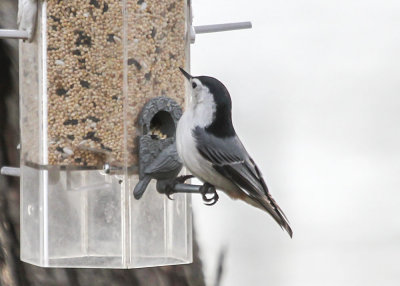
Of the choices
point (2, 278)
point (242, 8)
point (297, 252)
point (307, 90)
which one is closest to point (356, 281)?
point (297, 252)

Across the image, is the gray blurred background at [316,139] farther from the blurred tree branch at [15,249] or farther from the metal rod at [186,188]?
the metal rod at [186,188]

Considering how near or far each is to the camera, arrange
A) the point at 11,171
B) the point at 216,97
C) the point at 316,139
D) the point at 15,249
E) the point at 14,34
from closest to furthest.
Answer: the point at 216,97
the point at 14,34
the point at 11,171
the point at 15,249
the point at 316,139

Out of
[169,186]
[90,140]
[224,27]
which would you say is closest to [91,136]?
[90,140]

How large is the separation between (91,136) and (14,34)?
432 millimetres

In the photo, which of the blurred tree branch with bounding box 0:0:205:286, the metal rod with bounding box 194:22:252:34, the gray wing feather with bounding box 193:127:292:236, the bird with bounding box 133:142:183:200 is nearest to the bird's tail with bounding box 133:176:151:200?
the bird with bounding box 133:142:183:200

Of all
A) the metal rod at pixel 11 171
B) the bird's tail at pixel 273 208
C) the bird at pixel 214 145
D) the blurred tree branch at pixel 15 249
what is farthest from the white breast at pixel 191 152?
the blurred tree branch at pixel 15 249

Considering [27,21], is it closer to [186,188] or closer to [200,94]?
[200,94]

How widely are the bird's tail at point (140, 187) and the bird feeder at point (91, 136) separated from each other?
0.09ft

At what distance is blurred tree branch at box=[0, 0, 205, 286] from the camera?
5.27 metres

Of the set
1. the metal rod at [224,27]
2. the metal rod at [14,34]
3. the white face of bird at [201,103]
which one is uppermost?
the metal rod at [224,27]

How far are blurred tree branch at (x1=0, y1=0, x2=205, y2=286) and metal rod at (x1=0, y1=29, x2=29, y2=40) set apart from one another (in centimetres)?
48

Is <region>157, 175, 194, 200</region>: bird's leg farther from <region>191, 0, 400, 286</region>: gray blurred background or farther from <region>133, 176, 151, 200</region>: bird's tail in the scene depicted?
<region>191, 0, 400, 286</region>: gray blurred background

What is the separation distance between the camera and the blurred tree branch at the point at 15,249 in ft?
17.3

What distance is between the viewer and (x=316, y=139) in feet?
24.7
